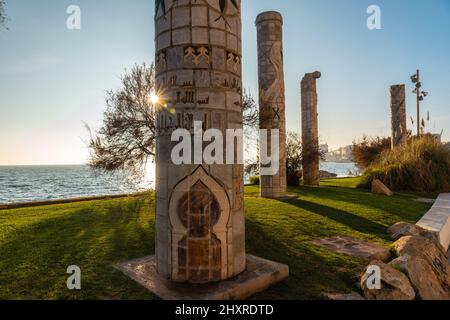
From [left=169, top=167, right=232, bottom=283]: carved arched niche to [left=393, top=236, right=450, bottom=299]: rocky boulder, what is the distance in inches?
95.6

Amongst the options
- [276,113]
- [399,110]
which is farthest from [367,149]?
[276,113]

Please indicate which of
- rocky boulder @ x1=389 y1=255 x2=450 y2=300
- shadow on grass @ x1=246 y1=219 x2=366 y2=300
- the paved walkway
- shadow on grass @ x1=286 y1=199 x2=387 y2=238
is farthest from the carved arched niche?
the paved walkway

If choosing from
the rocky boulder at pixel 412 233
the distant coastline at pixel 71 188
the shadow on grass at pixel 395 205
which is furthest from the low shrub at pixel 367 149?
the rocky boulder at pixel 412 233

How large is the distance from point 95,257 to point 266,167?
25.3ft

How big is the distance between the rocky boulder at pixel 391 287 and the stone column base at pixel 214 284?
93 cm

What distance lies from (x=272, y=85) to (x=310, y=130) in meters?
5.70

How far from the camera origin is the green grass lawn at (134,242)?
329cm

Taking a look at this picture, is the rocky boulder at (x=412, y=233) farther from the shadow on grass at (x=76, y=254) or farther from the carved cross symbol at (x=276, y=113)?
the carved cross symbol at (x=276, y=113)

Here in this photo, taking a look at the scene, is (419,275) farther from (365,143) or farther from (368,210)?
(365,143)

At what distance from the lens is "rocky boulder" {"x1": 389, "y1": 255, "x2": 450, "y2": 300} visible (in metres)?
3.34

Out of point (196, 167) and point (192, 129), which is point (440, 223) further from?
point (192, 129)

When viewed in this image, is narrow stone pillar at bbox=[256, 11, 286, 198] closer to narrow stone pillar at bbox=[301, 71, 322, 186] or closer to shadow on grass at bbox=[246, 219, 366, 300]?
narrow stone pillar at bbox=[301, 71, 322, 186]

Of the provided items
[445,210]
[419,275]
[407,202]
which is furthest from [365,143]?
[419,275]

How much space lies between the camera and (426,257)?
13.4 ft
